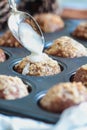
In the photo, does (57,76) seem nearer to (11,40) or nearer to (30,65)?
(30,65)

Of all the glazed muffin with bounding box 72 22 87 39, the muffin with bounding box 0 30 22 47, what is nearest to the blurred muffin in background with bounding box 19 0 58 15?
the glazed muffin with bounding box 72 22 87 39

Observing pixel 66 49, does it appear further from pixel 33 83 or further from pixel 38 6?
pixel 38 6

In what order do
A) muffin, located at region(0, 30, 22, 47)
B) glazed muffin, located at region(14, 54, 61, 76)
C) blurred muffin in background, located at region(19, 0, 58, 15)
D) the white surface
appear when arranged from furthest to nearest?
blurred muffin in background, located at region(19, 0, 58, 15) < muffin, located at region(0, 30, 22, 47) < glazed muffin, located at region(14, 54, 61, 76) < the white surface

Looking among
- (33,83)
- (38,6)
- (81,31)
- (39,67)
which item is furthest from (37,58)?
(38,6)

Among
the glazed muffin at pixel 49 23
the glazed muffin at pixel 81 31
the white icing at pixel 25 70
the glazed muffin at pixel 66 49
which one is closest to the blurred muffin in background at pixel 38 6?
the glazed muffin at pixel 49 23

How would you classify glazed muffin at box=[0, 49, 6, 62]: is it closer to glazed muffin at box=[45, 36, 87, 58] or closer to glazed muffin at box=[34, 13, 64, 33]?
glazed muffin at box=[45, 36, 87, 58]
